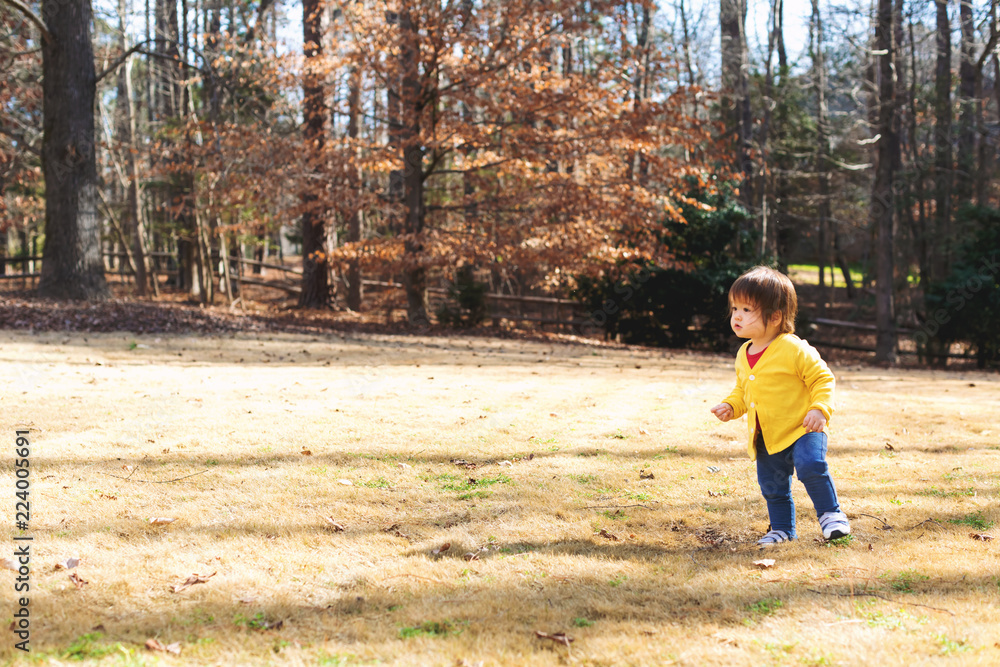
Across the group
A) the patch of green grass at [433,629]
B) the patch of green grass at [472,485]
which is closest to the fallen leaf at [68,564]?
the patch of green grass at [433,629]

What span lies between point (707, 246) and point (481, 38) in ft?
20.9

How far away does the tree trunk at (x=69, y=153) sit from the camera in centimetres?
1348

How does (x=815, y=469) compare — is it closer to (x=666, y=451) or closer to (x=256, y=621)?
(x=666, y=451)

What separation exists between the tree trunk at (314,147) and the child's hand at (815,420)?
12060 millimetres

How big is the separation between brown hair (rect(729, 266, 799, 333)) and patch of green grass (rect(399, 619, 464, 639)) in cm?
193

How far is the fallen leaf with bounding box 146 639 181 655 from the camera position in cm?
245

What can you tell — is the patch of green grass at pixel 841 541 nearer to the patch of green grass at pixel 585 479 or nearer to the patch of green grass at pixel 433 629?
the patch of green grass at pixel 585 479

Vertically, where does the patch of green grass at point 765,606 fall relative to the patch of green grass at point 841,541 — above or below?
below

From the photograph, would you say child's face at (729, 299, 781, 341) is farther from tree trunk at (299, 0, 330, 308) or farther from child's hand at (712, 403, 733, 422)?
tree trunk at (299, 0, 330, 308)

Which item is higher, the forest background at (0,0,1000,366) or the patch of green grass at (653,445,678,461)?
the forest background at (0,0,1000,366)

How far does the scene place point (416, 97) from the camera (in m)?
14.2

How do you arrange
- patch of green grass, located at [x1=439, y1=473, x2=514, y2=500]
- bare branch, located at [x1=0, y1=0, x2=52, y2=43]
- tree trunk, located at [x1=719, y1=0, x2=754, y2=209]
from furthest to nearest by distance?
tree trunk, located at [x1=719, y1=0, x2=754, y2=209]
bare branch, located at [x1=0, y1=0, x2=52, y2=43]
patch of green grass, located at [x1=439, y1=473, x2=514, y2=500]

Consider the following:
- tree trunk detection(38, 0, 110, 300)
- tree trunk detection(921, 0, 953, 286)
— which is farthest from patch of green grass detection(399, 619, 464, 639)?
tree trunk detection(921, 0, 953, 286)

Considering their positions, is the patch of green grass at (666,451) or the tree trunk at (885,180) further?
the tree trunk at (885,180)
